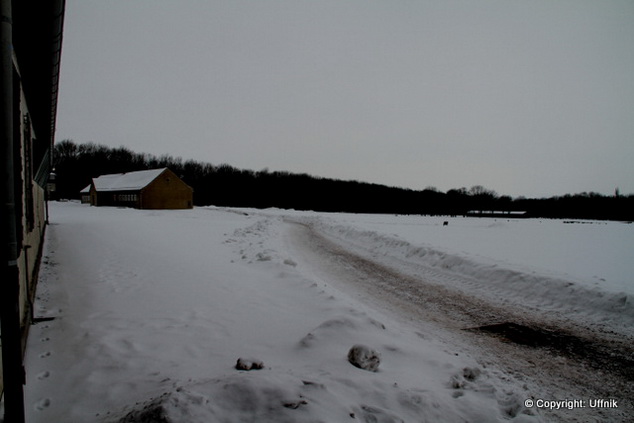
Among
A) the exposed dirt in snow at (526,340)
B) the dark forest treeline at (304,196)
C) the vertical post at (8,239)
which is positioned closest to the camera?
the vertical post at (8,239)

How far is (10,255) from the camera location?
92.3 inches

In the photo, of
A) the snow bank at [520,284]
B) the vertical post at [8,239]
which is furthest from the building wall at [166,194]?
the vertical post at [8,239]

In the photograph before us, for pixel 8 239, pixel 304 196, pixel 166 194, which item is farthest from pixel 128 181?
pixel 8 239

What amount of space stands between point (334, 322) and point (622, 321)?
5.75 metres

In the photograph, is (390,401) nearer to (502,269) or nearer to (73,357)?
(73,357)

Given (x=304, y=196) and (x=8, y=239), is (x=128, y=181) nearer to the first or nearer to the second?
(x=304, y=196)

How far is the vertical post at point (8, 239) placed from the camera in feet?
7.39

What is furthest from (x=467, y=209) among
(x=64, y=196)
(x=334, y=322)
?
(x=64, y=196)

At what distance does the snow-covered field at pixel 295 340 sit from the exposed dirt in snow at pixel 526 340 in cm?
4

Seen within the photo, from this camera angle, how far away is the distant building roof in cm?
4994

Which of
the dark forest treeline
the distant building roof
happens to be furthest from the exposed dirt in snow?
the dark forest treeline

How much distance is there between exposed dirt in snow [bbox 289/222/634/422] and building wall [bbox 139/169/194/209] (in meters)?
47.3

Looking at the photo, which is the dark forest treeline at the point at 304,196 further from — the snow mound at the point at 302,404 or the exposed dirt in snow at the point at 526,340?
the snow mound at the point at 302,404

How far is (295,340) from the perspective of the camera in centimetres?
476
